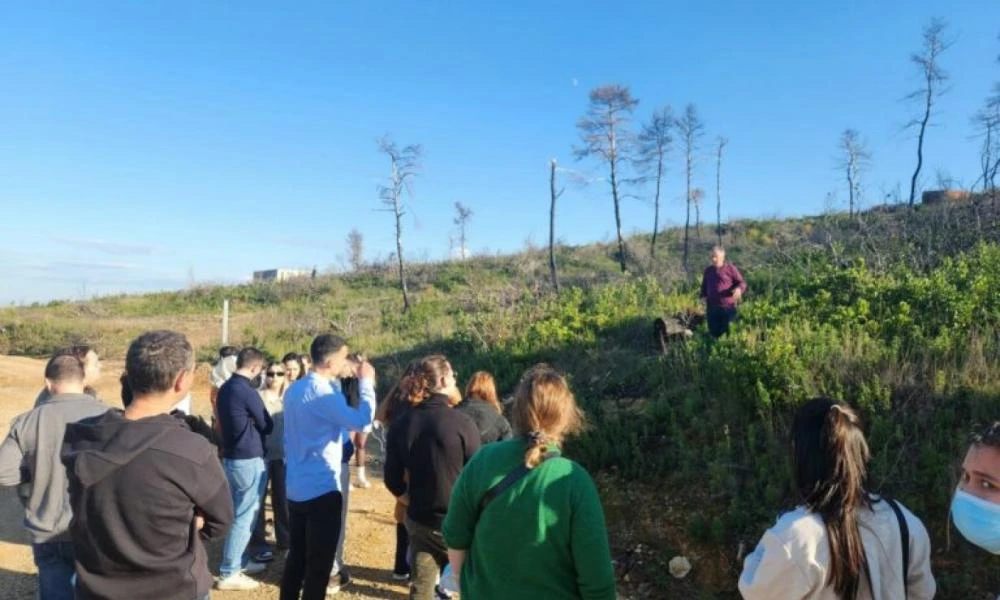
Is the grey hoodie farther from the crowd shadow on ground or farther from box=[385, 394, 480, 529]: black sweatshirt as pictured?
the crowd shadow on ground

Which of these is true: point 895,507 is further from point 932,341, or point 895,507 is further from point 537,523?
point 932,341

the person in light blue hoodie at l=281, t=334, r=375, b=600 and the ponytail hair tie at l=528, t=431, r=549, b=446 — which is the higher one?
the ponytail hair tie at l=528, t=431, r=549, b=446

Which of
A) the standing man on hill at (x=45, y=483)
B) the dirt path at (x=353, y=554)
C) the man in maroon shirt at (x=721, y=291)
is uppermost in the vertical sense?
the man in maroon shirt at (x=721, y=291)

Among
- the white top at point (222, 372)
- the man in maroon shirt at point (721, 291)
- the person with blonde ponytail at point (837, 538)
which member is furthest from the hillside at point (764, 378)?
the white top at point (222, 372)

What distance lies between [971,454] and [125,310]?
38.3m

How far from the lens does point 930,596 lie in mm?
2215

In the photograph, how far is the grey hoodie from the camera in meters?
3.62

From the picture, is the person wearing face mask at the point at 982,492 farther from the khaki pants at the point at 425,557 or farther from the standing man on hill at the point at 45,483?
the standing man on hill at the point at 45,483

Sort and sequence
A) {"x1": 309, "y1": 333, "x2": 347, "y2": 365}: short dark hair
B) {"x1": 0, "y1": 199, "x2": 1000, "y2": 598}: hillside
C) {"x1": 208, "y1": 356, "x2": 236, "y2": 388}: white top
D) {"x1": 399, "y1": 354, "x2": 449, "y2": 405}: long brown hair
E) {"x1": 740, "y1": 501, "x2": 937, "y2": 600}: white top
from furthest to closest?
{"x1": 208, "y1": 356, "x2": 236, "y2": 388}: white top
{"x1": 0, "y1": 199, "x2": 1000, "y2": 598}: hillside
{"x1": 309, "y1": 333, "x2": 347, "y2": 365}: short dark hair
{"x1": 399, "y1": 354, "x2": 449, "y2": 405}: long brown hair
{"x1": 740, "y1": 501, "x2": 937, "y2": 600}: white top

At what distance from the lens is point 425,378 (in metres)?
4.00

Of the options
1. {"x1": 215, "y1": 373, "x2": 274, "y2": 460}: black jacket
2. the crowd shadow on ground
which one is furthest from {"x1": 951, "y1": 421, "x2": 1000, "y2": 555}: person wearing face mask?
the crowd shadow on ground

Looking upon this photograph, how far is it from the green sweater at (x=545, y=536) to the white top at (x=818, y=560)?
521 mm

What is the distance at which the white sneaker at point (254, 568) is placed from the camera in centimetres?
567

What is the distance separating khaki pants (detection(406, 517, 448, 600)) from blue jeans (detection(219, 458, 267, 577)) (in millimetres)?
2008
